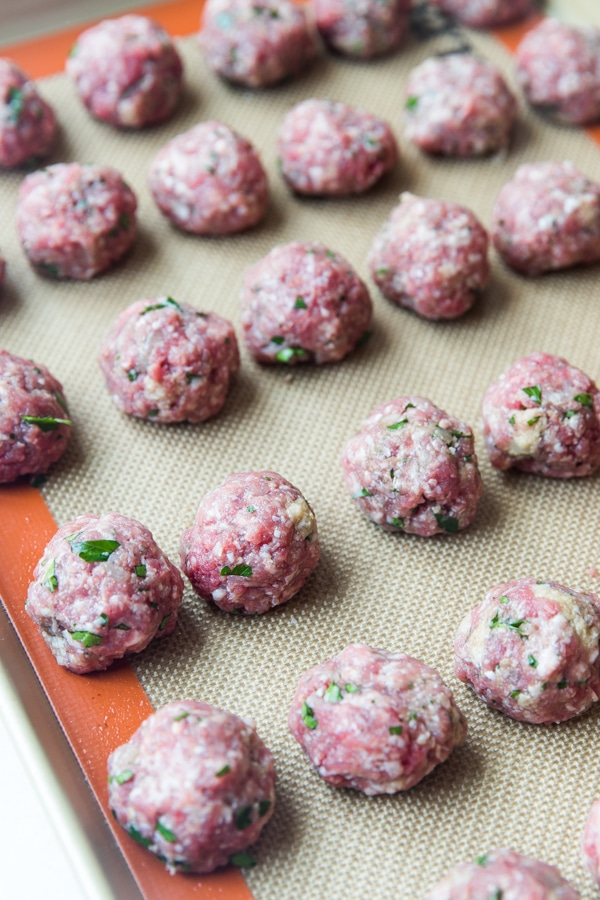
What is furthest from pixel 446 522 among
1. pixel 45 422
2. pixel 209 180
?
pixel 209 180

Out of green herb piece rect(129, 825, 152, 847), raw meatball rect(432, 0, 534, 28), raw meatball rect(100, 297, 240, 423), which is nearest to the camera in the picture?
green herb piece rect(129, 825, 152, 847)

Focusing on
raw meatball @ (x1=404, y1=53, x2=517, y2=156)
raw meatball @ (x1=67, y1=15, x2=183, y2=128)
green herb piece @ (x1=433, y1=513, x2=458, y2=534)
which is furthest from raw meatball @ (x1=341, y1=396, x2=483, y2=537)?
raw meatball @ (x1=67, y1=15, x2=183, y2=128)

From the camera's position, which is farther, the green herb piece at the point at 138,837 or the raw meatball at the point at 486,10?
the raw meatball at the point at 486,10

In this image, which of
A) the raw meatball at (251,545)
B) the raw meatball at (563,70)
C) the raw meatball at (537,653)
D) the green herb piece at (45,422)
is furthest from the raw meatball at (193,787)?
the raw meatball at (563,70)

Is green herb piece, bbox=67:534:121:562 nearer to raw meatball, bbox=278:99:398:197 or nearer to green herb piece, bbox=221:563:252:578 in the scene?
green herb piece, bbox=221:563:252:578

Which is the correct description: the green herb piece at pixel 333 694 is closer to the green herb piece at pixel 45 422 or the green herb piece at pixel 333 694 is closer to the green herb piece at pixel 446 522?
the green herb piece at pixel 446 522

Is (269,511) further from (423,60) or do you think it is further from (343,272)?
(423,60)

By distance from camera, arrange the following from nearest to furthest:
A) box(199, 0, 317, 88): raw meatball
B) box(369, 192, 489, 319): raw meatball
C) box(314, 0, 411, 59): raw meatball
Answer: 1. box(369, 192, 489, 319): raw meatball
2. box(199, 0, 317, 88): raw meatball
3. box(314, 0, 411, 59): raw meatball

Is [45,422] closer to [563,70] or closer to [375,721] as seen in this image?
[375,721]
